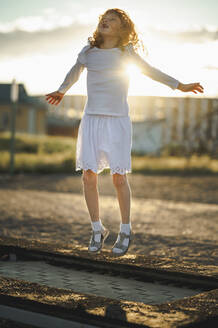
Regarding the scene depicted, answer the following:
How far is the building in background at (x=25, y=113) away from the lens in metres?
34.7

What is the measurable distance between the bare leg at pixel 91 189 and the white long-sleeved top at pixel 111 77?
0.42m

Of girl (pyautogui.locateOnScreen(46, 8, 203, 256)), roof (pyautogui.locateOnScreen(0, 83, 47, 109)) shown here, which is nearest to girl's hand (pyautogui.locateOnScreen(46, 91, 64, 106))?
girl (pyautogui.locateOnScreen(46, 8, 203, 256))

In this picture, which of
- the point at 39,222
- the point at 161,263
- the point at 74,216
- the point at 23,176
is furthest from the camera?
the point at 23,176

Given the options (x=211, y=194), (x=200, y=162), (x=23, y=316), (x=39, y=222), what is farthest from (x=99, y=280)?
(x=200, y=162)

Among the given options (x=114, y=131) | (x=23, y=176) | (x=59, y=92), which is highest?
(x=59, y=92)

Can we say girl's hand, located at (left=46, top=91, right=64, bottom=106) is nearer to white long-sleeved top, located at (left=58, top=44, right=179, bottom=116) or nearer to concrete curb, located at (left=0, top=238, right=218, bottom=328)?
white long-sleeved top, located at (left=58, top=44, right=179, bottom=116)

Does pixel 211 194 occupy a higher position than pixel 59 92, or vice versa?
pixel 59 92

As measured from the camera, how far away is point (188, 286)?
3193mm

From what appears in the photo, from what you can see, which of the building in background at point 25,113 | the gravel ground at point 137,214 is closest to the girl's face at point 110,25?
the gravel ground at point 137,214

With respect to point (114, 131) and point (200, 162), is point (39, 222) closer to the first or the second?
point (114, 131)

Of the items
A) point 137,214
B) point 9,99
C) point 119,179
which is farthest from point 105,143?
point 9,99

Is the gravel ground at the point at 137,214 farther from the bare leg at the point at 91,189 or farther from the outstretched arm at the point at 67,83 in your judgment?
the outstretched arm at the point at 67,83

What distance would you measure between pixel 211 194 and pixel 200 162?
483cm

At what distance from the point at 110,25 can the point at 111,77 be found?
1.12ft
